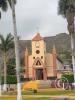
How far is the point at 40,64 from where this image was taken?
96250mm

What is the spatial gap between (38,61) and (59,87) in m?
13.3

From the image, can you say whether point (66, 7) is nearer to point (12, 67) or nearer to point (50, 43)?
point (12, 67)

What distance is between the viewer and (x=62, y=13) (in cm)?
5650

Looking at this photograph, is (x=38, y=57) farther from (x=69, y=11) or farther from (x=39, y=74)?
(x=69, y=11)

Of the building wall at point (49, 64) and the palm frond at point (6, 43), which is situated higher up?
the palm frond at point (6, 43)

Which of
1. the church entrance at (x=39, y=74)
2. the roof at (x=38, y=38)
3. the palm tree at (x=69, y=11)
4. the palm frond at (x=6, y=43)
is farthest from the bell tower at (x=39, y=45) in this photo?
the palm tree at (x=69, y=11)

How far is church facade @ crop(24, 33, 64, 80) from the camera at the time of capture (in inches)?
3767

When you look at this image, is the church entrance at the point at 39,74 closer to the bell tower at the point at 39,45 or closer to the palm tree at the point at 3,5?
the bell tower at the point at 39,45

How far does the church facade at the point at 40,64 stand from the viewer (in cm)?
9569

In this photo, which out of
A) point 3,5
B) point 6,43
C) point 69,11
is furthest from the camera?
point 6,43

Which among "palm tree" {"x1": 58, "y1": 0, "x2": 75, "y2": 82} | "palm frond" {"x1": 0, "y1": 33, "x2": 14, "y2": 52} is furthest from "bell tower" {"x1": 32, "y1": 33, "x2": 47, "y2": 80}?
"palm tree" {"x1": 58, "y1": 0, "x2": 75, "y2": 82}

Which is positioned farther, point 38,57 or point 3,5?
point 38,57

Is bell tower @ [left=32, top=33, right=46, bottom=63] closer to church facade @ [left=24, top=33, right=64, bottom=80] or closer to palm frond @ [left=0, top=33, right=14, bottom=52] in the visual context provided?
church facade @ [left=24, top=33, right=64, bottom=80]

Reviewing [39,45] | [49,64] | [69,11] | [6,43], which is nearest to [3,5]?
[69,11]
